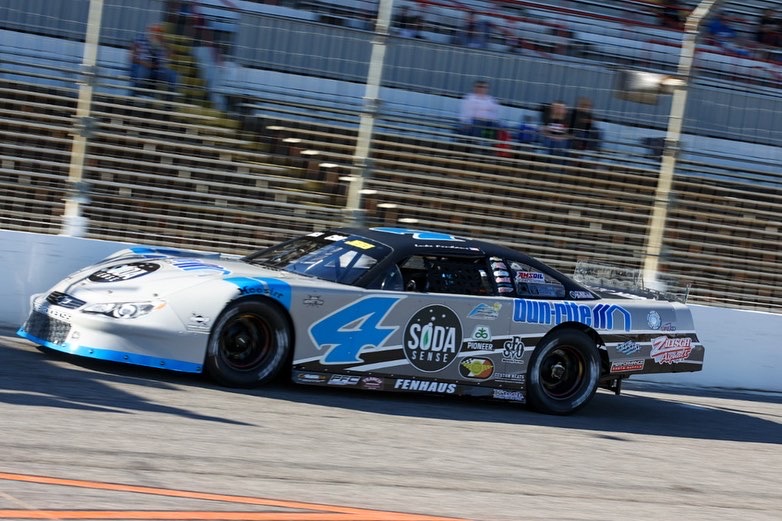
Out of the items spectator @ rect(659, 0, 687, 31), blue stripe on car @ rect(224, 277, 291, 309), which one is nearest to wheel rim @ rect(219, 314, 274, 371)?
blue stripe on car @ rect(224, 277, 291, 309)

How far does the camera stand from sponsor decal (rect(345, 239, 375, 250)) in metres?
8.11

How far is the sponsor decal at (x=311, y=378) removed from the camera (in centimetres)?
741

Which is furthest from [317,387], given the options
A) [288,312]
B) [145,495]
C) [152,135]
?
[152,135]

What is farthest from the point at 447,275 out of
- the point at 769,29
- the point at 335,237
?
the point at 769,29

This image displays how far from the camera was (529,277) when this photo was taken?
8.41 meters

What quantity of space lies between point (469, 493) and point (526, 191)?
240 inches

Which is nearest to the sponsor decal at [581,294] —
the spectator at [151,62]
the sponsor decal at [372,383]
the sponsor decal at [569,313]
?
the sponsor decal at [569,313]

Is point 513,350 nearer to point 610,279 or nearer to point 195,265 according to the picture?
point 610,279

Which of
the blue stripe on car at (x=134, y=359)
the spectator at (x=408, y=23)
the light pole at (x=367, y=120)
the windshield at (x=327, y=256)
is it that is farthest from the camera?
the spectator at (x=408, y=23)

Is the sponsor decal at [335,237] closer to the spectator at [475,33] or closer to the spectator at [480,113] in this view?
the spectator at [480,113]

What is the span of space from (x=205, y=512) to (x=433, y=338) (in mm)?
3460

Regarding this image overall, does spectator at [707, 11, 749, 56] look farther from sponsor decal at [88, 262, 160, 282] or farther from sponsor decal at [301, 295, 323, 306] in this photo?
sponsor decal at [88, 262, 160, 282]

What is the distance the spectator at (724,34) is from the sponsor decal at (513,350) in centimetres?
940

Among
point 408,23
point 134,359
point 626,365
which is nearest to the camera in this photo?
point 134,359
